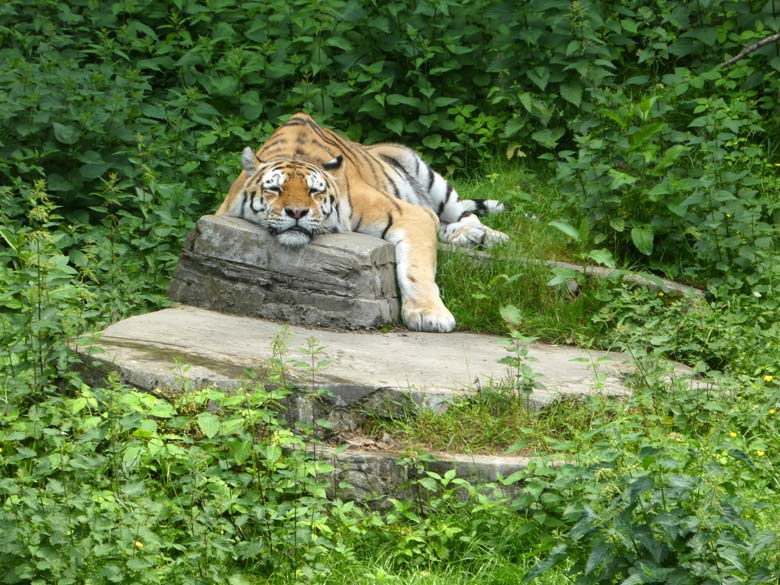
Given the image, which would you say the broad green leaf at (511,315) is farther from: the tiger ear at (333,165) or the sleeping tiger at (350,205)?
the tiger ear at (333,165)

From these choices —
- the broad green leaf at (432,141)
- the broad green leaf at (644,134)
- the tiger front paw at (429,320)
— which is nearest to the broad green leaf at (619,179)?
the broad green leaf at (644,134)

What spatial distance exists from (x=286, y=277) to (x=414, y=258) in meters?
0.72

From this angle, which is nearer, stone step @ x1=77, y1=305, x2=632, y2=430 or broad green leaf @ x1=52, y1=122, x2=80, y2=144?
stone step @ x1=77, y1=305, x2=632, y2=430

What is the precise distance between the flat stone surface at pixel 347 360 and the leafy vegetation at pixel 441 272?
140mm

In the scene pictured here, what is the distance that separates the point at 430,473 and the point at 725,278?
2684 mm

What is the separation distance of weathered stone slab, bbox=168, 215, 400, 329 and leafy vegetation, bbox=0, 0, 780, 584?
1.07 feet

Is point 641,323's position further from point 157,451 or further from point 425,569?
point 157,451

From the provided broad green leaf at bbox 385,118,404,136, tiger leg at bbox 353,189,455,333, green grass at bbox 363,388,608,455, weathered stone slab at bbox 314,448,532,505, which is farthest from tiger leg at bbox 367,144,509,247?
weathered stone slab at bbox 314,448,532,505

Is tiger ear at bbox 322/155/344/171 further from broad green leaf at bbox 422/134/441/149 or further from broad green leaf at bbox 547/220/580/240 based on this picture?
broad green leaf at bbox 422/134/441/149

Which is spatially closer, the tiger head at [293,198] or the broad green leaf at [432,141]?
the tiger head at [293,198]

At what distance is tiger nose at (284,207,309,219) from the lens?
569cm

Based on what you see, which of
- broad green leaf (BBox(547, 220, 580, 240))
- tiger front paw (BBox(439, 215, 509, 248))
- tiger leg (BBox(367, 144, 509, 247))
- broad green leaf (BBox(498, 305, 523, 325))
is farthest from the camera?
tiger leg (BBox(367, 144, 509, 247))

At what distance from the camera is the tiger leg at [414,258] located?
5617 millimetres

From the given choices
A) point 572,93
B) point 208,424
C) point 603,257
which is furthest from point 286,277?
point 572,93
